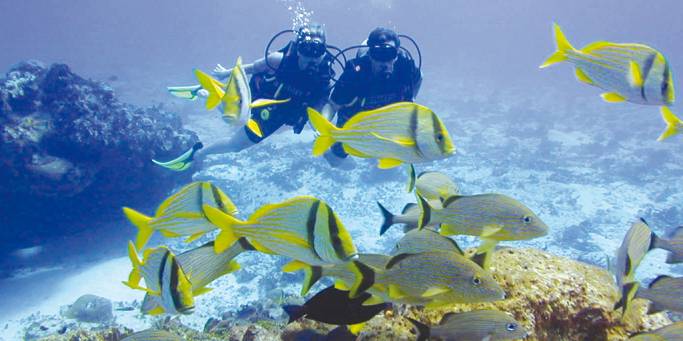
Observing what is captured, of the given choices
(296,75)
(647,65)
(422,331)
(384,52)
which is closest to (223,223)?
(422,331)

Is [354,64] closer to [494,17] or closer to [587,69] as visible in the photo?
[587,69]

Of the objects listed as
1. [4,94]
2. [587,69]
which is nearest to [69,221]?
[4,94]

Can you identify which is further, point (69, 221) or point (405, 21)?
point (405, 21)

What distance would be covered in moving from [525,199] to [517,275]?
13028mm

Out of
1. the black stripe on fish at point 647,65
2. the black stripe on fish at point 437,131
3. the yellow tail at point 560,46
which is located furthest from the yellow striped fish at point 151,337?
the black stripe on fish at point 647,65

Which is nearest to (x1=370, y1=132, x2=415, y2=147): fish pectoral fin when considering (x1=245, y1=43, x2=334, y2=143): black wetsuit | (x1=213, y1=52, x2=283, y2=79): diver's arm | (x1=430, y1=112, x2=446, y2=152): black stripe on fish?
(x1=430, y1=112, x2=446, y2=152): black stripe on fish

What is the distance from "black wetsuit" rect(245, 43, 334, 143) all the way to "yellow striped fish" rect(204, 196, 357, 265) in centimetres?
533

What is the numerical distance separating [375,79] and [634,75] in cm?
490

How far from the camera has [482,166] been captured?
57.0ft

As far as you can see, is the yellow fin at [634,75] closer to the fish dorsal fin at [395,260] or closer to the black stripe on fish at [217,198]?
the fish dorsal fin at [395,260]

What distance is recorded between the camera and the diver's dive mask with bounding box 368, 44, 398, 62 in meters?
6.54

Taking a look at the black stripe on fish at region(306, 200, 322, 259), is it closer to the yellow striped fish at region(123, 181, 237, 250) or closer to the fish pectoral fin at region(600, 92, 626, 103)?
the yellow striped fish at region(123, 181, 237, 250)

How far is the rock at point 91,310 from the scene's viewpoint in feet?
26.3

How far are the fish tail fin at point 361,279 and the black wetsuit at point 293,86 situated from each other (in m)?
5.50
